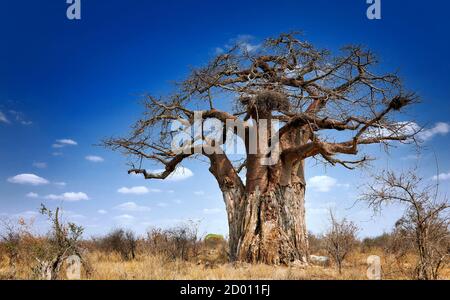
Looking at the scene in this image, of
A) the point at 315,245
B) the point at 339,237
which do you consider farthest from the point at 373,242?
the point at 339,237

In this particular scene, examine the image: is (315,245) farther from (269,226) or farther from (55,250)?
(55,250)

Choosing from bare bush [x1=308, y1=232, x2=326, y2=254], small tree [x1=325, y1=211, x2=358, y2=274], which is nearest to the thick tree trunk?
small tree [x1=325, y1=211, x2=358, y2=274]

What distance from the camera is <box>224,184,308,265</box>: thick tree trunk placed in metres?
10.4

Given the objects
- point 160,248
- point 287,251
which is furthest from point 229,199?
point 160,248

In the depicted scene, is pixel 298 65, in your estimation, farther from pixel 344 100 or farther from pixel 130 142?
pixel 130 142

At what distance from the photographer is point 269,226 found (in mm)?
10648

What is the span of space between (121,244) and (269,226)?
823 centimetres

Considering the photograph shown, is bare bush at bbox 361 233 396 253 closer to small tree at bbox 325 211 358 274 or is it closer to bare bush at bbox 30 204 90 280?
small tree at bbox 325 211 358 274

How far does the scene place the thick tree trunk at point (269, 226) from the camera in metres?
10.4

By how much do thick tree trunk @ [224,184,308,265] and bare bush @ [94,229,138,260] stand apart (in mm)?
6658

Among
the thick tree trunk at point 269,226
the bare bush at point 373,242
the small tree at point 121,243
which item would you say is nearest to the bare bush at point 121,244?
the small tree at point 121,243

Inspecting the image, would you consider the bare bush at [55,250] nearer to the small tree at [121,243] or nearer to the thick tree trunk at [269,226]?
the thick tree trunk at [269,226]

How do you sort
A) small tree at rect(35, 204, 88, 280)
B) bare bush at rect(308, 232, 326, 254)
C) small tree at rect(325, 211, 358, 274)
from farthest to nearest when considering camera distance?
bare bush at rect(308, 232, 326, 254) → small tree at rect(325, 211, 358, 274) → small tree at rect(35, 204, 88, 280)
